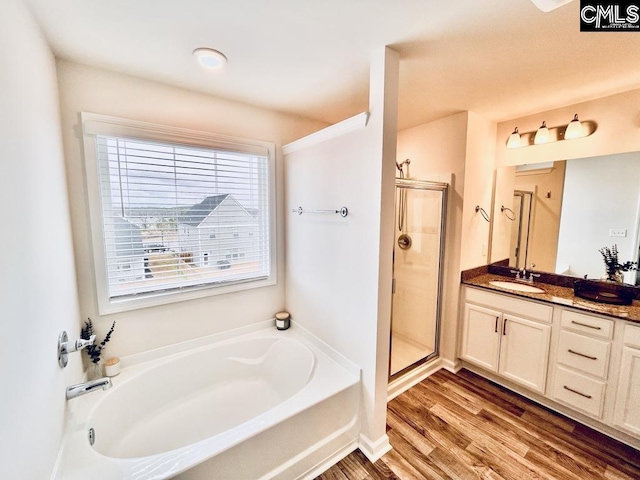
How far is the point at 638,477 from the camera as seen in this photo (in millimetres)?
1562

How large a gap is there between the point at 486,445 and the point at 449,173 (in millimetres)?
2157

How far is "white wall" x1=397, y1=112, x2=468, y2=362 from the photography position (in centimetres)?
245

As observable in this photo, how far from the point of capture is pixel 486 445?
178cm

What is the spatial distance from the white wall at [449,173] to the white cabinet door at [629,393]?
1.07 meters

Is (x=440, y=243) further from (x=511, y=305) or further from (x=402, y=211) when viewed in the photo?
(x=511, y=305)

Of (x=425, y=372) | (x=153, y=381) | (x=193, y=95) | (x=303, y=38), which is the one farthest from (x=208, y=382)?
(x=303, y=38)

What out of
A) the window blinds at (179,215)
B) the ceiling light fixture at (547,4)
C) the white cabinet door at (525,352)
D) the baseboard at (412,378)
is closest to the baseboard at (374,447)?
the baseboard at (412,378)

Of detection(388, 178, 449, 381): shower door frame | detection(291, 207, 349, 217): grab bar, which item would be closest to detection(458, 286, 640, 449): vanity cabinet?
detection(388, 178, 449, 381): shower door frame

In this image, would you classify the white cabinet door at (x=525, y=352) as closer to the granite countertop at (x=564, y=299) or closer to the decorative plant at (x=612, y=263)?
the granite countertop at (x=564, y=299)

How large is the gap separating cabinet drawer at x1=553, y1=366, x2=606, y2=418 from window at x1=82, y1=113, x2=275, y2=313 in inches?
96.7

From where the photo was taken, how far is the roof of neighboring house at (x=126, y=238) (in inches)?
71.3

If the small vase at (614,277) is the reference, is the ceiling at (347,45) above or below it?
above

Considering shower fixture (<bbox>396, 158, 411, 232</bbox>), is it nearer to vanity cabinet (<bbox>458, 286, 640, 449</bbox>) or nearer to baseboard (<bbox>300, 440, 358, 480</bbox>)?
vanity cabinet (<bbox>458, 286, 640, 449</bbox>)

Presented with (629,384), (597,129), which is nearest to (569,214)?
(597,129)
